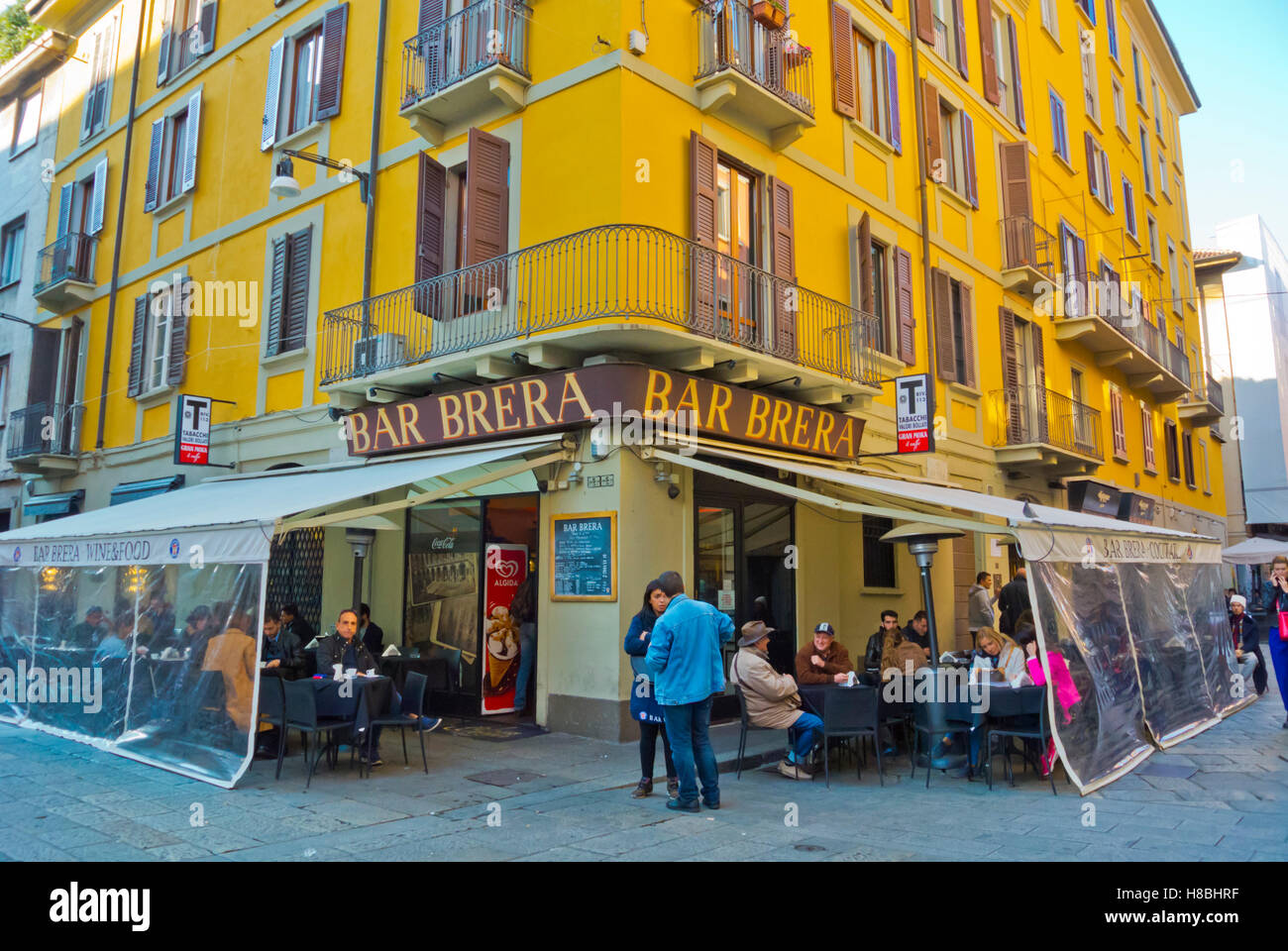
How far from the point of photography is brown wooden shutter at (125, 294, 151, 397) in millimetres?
16016

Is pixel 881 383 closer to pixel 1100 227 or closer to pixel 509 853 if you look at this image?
pixel 509 853

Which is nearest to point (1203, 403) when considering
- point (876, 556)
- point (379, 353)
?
point (876, 556)

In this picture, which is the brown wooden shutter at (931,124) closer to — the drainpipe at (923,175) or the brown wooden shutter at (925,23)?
the drainpipe at (923,175)

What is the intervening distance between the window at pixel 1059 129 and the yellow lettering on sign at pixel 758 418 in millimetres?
12901

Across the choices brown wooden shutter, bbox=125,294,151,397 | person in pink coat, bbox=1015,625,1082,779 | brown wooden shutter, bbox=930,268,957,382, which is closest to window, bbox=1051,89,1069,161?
brown wooden shutter, bbox=930,268,957,382

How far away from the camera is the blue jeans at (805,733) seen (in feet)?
25.9

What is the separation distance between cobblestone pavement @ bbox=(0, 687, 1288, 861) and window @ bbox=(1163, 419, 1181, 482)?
60.6ft

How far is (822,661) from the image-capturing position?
28.3 feet

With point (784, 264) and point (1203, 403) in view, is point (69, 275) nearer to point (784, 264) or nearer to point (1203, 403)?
point (784, 264)

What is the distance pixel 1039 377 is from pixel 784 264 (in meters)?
8.30

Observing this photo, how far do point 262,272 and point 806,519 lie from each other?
8861mm

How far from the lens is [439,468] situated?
9.42 metres

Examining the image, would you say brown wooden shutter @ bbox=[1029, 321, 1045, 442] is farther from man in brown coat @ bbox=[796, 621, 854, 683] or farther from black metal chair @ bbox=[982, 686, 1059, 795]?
black metal chair @ bbox=[982, 686, 1059, 795]
